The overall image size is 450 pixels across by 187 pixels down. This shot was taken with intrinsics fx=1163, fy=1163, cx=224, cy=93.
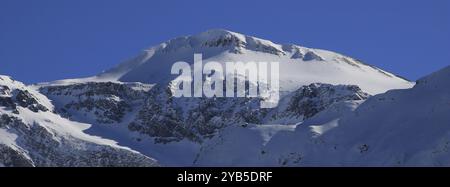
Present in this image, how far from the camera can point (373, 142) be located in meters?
110
